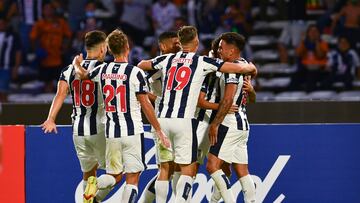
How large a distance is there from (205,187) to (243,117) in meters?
1.14

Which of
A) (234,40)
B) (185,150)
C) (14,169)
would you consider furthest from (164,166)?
(14,169)

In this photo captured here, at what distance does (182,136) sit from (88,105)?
0.95 m

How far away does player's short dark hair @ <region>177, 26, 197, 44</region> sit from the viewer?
31.3 feet

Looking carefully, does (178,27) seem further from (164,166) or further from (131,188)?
(131,188)

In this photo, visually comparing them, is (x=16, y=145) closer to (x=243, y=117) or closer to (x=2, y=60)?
(x=243, y=117)

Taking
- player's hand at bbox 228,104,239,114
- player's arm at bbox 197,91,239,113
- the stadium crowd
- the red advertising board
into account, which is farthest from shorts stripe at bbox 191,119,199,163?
the stadium crowd

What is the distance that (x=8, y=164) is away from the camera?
10.8 metres

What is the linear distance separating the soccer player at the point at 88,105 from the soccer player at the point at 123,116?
1.02ft

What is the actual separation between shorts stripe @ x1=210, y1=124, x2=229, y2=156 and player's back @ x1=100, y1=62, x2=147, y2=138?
0.82 meters

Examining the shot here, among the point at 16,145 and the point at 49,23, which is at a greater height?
the point at 49,23

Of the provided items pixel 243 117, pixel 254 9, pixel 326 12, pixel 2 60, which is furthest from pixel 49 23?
pixel 243 117

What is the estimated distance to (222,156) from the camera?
32.6ft

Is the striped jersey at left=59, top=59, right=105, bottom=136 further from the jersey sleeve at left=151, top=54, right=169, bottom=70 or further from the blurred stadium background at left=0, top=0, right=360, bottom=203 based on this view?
the blurred stadium background at left=0, top=0, right=360, bottom=203

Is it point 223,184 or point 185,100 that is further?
point 223,184
